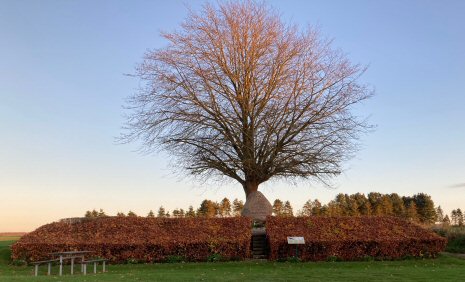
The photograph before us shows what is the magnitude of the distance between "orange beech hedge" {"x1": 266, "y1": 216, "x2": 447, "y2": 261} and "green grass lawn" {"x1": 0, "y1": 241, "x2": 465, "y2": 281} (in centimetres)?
91

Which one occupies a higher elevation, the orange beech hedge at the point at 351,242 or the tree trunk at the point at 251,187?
the tree trunk at the point at 251,187

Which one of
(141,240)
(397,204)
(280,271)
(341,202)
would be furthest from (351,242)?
(397,204)

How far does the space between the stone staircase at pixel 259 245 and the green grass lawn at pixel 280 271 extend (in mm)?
1723

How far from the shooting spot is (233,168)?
29406mm

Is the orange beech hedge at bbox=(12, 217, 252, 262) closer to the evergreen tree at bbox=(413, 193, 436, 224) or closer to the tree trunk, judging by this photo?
the tree trunk

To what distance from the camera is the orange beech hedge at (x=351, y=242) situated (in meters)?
22.3

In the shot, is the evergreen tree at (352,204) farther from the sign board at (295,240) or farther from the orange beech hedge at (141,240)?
the sign board at (295,240)

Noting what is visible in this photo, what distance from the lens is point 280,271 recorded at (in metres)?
17.4

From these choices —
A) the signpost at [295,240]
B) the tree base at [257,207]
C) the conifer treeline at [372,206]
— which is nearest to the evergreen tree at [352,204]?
the conifer treeline at [372,206]

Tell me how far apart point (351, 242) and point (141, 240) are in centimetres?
978

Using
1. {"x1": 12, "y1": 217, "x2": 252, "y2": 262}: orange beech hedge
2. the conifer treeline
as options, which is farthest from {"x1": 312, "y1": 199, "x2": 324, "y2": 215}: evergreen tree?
{"x1": 12, "y1": 217, "x2": 252, "y2": 262}: orange beech hedge

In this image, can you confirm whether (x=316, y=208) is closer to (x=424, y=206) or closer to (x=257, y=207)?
(x=424, y=206)

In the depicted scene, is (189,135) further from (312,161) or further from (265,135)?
(312,161)

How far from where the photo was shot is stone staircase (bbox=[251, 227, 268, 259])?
75.8 feet
